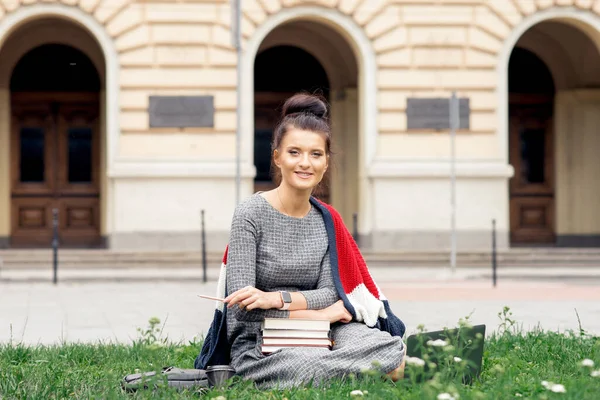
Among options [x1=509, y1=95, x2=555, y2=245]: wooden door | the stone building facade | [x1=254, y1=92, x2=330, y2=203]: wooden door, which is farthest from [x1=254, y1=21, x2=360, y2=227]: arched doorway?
[x1=509, y1=95, x2=555, y2=245]: wooden door

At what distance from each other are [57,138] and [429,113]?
25.1ft

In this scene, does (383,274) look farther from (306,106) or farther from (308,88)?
(306,106)

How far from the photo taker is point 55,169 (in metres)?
20.8

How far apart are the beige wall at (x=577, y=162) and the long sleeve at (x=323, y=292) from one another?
17.1 m

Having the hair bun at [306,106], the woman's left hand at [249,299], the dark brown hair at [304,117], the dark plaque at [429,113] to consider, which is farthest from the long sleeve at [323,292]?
the dark plaque at [429,113]

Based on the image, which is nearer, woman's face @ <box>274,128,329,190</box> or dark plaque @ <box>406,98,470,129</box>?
woman's face @ <box>274,128,329,190</box>

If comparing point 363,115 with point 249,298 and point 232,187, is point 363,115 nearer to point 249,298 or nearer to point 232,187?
point 232,187

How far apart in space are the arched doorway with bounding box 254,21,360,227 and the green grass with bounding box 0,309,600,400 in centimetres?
1410

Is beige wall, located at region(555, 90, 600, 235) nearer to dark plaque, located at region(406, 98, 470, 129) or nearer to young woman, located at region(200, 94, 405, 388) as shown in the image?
dark plaque, located at region(406, 98, 470, 129)

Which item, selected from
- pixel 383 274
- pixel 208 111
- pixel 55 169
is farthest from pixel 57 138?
pixel 383 274

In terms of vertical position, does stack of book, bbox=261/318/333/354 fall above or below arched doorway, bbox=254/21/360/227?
below

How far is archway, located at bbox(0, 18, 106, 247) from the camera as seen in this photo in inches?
812

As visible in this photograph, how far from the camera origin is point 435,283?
1528 cm

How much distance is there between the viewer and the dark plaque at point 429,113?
19.1 metres
